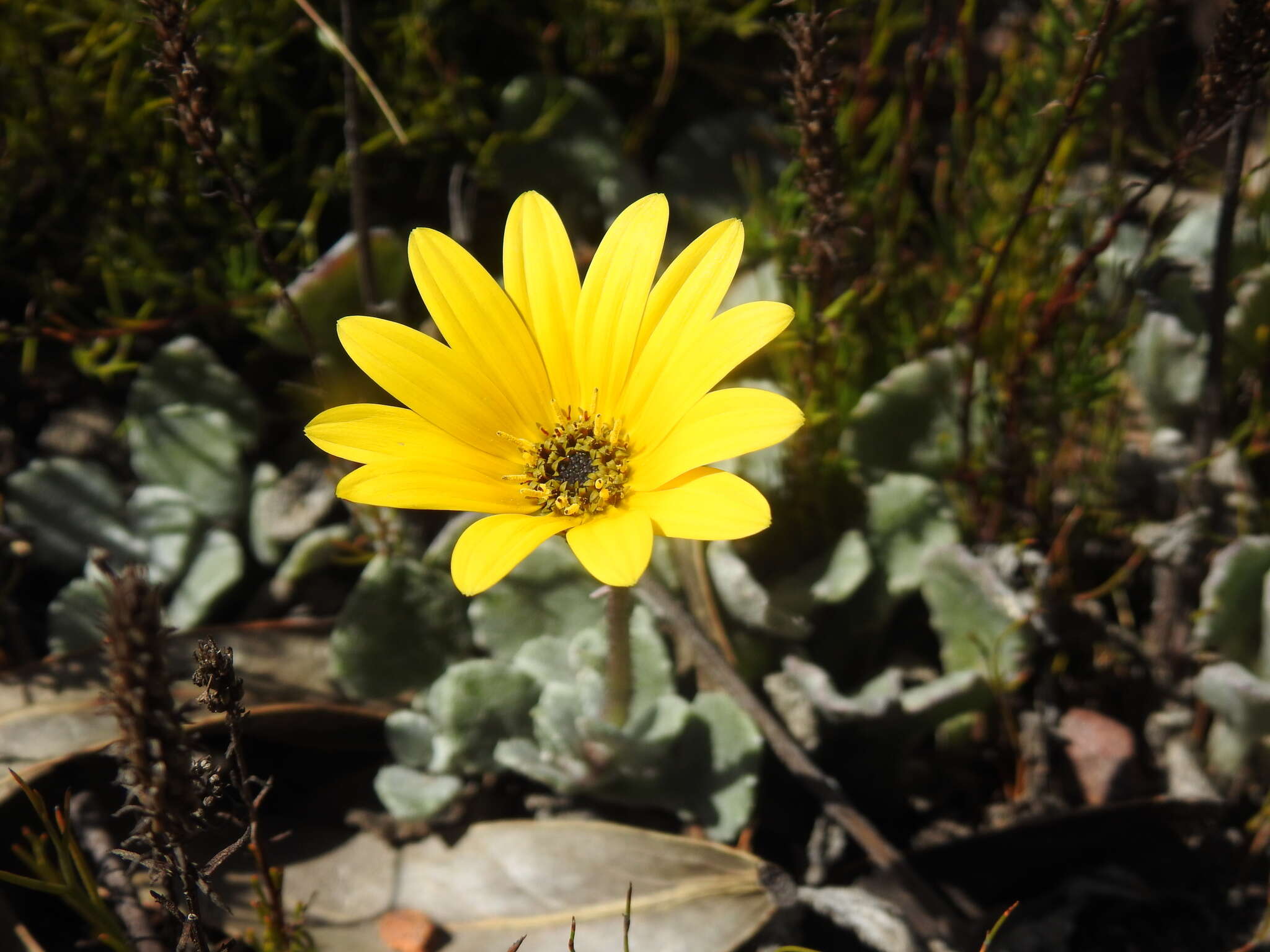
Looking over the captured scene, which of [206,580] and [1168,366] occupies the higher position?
[1168,366]

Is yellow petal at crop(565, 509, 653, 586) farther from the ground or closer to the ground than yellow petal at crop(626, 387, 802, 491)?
closer to the ground

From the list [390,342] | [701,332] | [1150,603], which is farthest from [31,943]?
[1150,603]

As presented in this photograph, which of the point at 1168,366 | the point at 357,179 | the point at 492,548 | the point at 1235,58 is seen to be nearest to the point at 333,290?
the point at 357,179

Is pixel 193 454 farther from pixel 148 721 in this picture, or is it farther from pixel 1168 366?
pixel 1168 366

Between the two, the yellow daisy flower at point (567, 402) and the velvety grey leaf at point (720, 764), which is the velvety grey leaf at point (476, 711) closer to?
the velvety grey leaf at point (720, 764)

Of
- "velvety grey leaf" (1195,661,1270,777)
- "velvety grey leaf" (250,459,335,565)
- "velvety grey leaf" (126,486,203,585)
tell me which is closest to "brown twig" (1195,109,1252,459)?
"velvety grey leaf" (1195,661,1270,777)

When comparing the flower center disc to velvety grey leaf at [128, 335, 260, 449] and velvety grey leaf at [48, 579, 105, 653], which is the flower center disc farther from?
velvety grey leaf at [48, 579, 105, 653]

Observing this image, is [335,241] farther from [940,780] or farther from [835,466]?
[940,780]
